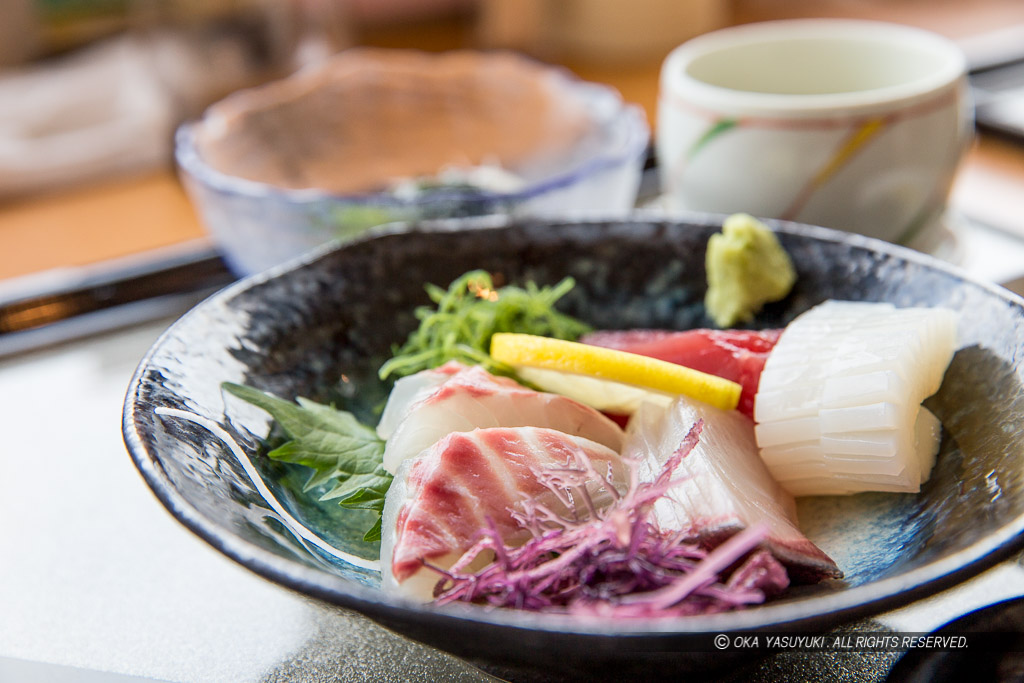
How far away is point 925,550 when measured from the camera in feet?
2.31

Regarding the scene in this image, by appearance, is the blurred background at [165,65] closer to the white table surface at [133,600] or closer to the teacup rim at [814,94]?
the teacup rim at [814,94]

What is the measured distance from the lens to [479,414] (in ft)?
2.82

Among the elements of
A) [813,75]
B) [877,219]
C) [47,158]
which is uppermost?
[813,75]

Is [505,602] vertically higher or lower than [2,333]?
higher

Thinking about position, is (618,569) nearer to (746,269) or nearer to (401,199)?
(746,269)

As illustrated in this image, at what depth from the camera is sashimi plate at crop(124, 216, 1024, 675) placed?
0.58 meters

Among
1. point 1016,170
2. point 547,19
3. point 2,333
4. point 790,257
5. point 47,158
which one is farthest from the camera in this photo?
point 547,19

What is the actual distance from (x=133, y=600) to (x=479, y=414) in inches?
16.5

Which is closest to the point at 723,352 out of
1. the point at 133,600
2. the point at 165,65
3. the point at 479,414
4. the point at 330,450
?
the point at 479,414

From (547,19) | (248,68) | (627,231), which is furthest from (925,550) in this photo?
(547,19)

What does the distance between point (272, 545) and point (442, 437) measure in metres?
0.19

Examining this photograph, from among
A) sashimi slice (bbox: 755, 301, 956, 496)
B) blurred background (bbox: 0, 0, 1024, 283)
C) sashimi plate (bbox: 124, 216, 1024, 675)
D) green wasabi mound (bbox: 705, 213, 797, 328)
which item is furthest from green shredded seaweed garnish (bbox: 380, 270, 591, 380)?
blurred background (bbox: 0, 0, 1024, 283)

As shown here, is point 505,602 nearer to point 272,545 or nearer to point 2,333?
point 272,545

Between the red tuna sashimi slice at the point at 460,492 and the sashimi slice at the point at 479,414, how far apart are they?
0.03 meters
